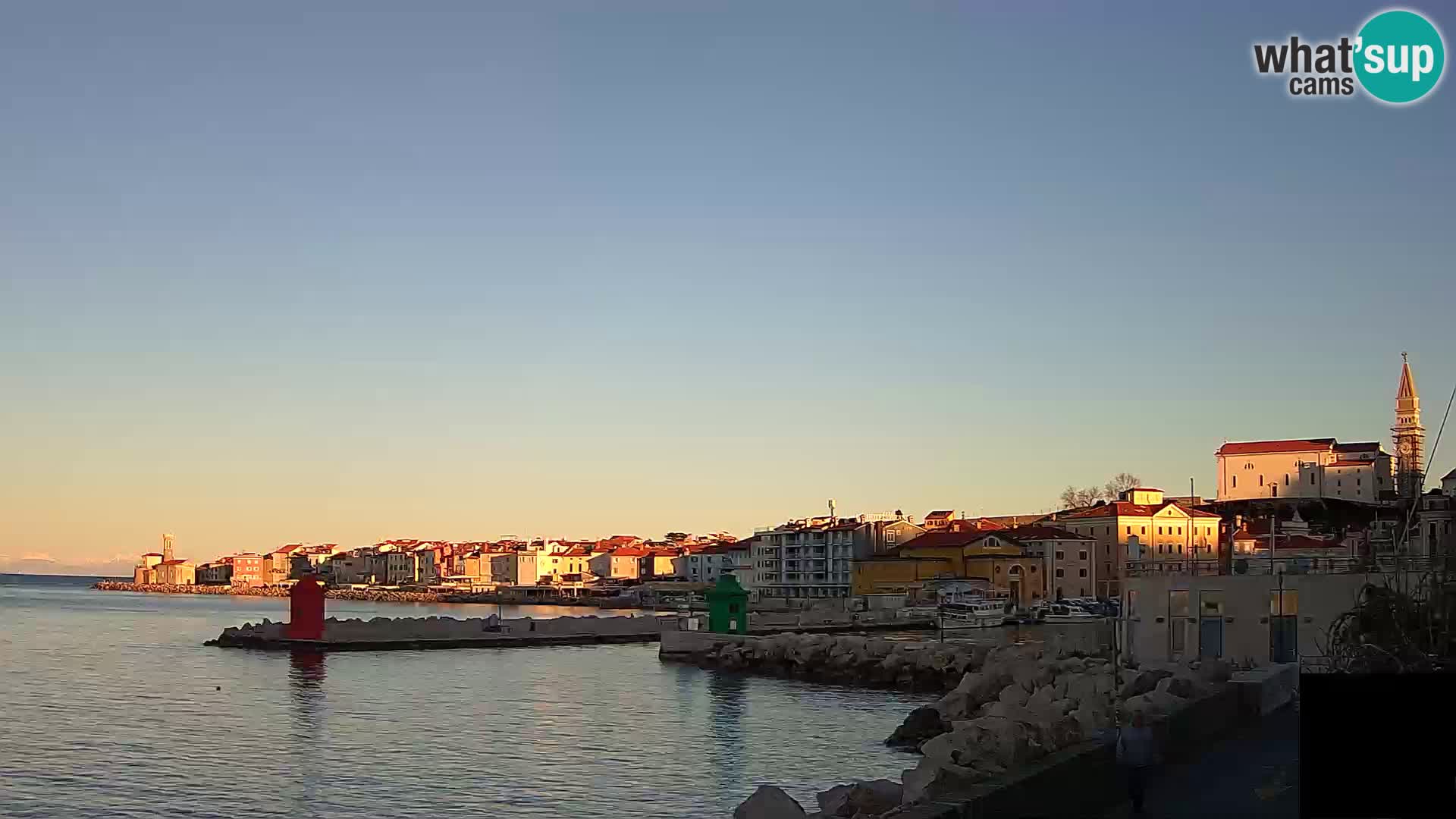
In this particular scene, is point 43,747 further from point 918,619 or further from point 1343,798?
point 918,619

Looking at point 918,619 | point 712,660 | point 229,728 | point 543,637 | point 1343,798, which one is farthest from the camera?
point 918,619

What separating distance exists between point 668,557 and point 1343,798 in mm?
137182

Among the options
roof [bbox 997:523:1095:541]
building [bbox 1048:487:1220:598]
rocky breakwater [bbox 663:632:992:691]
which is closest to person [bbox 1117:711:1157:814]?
rocky breakwater [bbox 663:632:992:691]

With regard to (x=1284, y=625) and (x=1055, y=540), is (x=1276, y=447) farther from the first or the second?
(x=1284, y=625)

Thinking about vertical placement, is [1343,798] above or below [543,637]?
above

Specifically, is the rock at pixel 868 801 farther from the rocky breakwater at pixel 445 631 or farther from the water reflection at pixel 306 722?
the rocky breakwater at pixel 445 631

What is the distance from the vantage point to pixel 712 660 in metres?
46.2

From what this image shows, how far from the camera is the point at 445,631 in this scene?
57.2m

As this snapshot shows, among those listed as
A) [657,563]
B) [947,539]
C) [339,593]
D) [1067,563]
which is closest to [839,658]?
[1067,563]

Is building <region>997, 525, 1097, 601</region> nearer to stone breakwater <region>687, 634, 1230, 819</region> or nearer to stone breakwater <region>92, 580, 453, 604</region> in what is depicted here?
stone breakwater <region>687, 634, 1230, 819</region>

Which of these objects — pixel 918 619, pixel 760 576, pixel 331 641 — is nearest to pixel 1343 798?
pixel 331 641

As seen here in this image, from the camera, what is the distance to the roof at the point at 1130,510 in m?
84.5

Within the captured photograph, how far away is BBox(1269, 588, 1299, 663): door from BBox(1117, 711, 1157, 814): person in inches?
557

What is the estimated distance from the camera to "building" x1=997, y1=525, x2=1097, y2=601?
8425 cm
